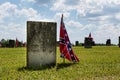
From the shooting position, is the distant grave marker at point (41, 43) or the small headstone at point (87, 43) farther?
the small headstone at point (87, 43)

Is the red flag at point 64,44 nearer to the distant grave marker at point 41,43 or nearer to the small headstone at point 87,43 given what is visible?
the distant grave marker at point 41,43

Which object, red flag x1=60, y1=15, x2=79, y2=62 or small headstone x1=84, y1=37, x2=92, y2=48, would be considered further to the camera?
small headstone x1=84, y1=37, x2=92, y2=48

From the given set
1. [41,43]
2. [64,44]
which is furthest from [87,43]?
[41,43]

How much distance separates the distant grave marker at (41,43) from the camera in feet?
49.0

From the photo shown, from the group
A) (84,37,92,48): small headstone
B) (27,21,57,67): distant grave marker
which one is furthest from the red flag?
(84,37,92,48): small headstone

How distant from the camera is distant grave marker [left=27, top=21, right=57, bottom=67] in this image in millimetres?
14938

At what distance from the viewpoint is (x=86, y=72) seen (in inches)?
529

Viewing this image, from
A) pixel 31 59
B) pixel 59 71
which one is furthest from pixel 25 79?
pixel 31 59

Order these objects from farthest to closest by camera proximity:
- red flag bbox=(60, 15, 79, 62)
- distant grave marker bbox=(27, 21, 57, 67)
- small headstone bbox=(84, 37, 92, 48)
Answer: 1. small headstone bbox=(84, 37, 92, 48)
2. red flag bbox=(60, 15, 79, 62)
3. distant grave marker bbox=(27, 21, 57, 67)

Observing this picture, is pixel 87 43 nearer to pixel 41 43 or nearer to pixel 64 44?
pixel 64 44

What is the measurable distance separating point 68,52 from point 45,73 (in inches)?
161

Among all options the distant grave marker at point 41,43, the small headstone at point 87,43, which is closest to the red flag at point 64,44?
the distant grave marker at point 41,43

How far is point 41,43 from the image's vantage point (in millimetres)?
15117

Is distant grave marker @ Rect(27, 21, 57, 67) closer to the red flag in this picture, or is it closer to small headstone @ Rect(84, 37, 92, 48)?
the red flag
